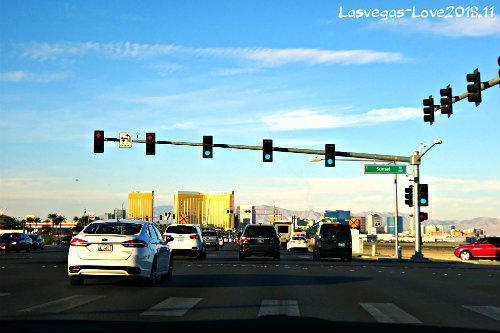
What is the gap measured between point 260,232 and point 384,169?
9.23 meters

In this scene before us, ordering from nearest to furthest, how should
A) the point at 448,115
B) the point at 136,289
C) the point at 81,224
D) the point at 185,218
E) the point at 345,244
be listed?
the point at 136,289, the point at 448,115, the point at 345,244, the point at 185,218, the point at 81,224

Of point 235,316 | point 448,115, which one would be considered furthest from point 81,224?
point 235,316

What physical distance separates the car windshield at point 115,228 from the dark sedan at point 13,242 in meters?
35.7

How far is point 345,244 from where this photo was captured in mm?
36625

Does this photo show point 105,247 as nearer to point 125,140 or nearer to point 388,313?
point 388,313

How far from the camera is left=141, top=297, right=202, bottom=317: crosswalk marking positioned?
1061 centimetres

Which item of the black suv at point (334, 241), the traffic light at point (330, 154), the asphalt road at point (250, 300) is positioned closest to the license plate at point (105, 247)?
the asphalt road at point (250, 300)

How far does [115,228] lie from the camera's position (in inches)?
640

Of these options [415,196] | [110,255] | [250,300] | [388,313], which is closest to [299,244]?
[415,196]

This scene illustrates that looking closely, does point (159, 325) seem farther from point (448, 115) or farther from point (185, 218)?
point (185, 218)

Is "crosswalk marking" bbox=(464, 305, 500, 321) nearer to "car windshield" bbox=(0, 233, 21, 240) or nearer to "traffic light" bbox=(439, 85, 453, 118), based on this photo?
"traffic light" bbox=(439, 85, 453, 118)

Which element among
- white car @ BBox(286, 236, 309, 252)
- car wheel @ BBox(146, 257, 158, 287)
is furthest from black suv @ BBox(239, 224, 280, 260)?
white car @ BBox(286, 236, 309, 252)

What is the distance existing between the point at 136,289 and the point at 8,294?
2.81 metres

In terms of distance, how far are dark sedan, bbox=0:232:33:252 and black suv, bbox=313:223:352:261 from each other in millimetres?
24511
